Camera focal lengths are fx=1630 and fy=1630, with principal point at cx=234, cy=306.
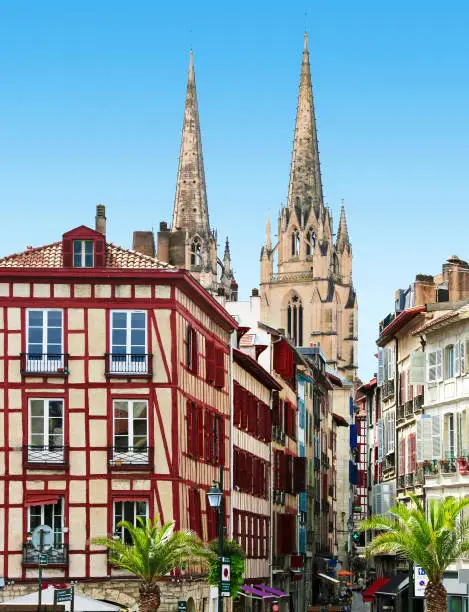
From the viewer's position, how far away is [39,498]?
5147cm

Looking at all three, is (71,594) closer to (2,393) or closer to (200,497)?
(2,393)

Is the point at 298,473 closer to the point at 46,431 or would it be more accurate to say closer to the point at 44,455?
the point at 46,431

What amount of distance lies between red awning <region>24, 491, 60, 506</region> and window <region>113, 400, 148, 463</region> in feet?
7.49

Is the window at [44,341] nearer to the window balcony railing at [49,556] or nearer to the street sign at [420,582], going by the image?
the window balcony railing at [49,556]

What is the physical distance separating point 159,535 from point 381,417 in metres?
30.0

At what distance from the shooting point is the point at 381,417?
77.2 meters

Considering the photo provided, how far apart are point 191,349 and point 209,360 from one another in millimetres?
3641

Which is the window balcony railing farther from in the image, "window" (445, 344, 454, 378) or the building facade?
"window" (445, 344, 454, 378)

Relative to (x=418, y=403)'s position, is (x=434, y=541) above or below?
below

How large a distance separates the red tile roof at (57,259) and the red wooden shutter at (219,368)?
8.10 meters

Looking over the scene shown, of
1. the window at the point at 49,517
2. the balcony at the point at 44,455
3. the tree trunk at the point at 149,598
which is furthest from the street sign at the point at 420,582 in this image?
the balcony at the point at 44,455

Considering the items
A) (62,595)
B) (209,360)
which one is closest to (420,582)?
(62,595)

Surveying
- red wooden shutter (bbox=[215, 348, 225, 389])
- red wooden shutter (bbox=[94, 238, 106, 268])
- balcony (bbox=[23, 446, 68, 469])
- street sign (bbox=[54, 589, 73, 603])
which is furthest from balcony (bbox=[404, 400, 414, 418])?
street sign (bbox=[54, 589, 73, 603])

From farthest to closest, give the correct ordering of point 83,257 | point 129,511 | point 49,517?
point 83,257, point 129,511, point 49,517
